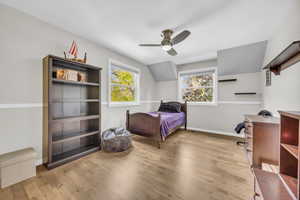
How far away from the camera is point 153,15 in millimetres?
1909

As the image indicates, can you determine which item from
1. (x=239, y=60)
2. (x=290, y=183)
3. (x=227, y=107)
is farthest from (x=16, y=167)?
(x=239, y=60)

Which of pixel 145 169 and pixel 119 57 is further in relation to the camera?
pixel 119 57

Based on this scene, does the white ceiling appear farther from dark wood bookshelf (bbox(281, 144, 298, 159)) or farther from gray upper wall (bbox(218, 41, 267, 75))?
dark wood bookshelf (bbox(281, 144, 298, 159))

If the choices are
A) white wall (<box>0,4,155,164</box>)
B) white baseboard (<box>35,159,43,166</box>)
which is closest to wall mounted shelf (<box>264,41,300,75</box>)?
white wall (<box>0,4,155,164</box>)

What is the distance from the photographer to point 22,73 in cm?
188

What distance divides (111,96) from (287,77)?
11.8ft

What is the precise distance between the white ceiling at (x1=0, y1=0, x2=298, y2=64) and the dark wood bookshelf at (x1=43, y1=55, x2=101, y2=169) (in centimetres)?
71

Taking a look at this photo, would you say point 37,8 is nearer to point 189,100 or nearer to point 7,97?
point 7,97

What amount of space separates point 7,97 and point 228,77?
5.03m

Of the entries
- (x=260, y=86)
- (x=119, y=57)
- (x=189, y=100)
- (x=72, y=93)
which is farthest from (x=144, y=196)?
(x=260, y=86)

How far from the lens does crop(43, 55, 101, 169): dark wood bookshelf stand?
1.92 metres

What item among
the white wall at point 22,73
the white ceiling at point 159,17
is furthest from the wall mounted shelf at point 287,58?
the white wall at point 22,73

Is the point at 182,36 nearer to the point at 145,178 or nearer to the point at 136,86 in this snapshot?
the point at 145,178

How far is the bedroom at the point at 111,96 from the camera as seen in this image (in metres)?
1.55
